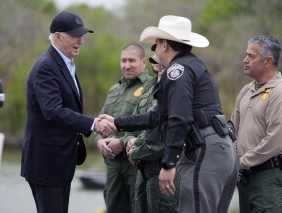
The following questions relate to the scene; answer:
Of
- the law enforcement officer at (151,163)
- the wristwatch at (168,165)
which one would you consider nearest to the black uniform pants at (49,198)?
the law enforcement officer at (151,163)

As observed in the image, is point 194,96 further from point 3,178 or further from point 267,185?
point 3,178

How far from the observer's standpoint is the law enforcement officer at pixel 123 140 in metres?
8.03

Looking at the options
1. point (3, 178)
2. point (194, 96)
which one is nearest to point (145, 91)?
point (194, 96)

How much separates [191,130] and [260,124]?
1.08 metres

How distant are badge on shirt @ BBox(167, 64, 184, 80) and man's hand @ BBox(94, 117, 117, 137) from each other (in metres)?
1.01

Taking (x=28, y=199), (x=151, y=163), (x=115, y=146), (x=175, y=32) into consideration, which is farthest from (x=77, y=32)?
(x=28, y=199)

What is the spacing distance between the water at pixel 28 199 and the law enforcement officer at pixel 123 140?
632cm

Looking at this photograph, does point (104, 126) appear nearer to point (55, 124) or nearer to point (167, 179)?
point (55, 124)

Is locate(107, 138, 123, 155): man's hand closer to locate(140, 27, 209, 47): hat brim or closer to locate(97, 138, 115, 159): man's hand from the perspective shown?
locate(97, 138, 115, 159): man's hand

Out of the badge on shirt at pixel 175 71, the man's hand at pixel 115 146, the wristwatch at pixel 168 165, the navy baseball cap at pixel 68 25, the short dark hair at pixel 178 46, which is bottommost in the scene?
the man's hand at pixel 115 146

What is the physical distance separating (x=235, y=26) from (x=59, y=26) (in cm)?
2960

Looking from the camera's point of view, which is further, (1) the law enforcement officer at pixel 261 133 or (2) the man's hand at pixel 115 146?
(2) the man's hand at pixel 115 146

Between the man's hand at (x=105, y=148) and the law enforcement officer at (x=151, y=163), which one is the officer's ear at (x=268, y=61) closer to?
the law enforcement officer at (x=151, y=163)

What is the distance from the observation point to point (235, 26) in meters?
35.8
